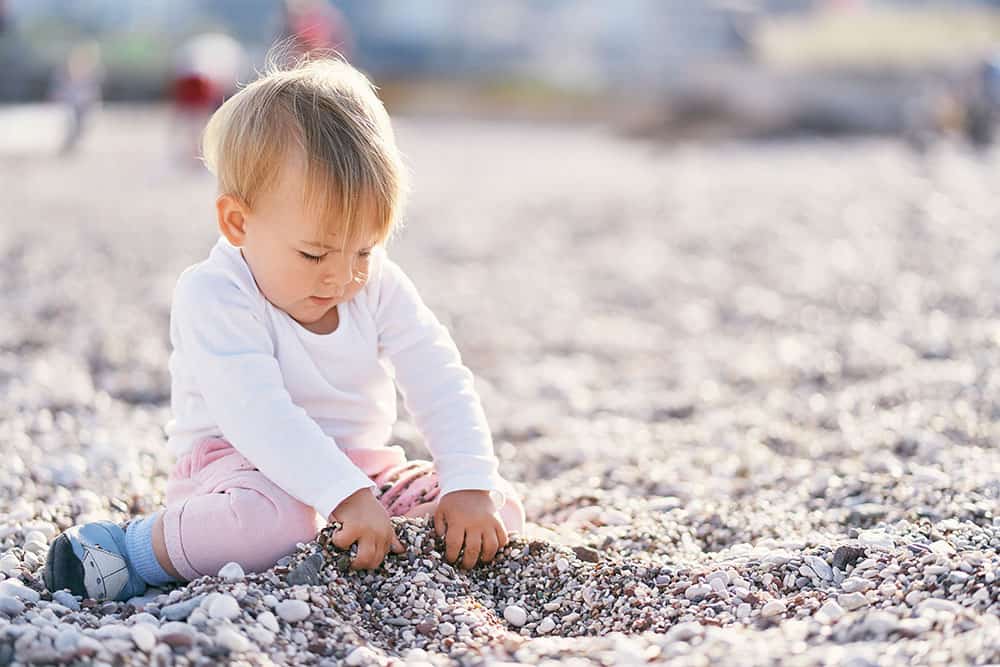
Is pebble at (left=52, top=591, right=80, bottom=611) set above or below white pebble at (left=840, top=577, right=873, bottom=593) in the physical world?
below

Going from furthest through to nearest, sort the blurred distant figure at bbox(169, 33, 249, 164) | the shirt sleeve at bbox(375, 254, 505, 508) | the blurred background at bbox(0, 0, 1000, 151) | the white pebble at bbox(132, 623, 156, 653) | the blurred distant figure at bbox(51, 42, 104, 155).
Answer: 1. the blurred background at bbox(0, 0, 1000, 151)
2. the blurred distant figure at bbox(51, 42, 104, 155)
3. the blurred distant figure at bbox(169, 33, 249, 164)
4. the shirt sleeve at bbox(375, 254, 505, 508)
5. the white pebble at bbox(132, 623, 156, 653)

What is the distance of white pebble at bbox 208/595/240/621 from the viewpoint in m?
1.91

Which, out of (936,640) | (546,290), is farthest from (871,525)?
(546,290)

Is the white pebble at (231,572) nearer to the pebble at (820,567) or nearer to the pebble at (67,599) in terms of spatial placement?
the pebble at (67,599)

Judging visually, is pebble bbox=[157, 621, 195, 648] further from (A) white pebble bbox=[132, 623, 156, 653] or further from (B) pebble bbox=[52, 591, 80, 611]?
(B) pebble bbox=[52, 591, 80, 611]

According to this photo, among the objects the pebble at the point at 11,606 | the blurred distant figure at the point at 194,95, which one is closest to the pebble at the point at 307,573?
the pebble at the point at 11,606

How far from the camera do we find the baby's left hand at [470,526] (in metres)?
2.26

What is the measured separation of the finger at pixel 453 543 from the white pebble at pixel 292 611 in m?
0.34

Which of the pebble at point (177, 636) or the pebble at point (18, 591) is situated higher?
the pebble at point (177, 636)

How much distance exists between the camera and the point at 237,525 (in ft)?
7.14

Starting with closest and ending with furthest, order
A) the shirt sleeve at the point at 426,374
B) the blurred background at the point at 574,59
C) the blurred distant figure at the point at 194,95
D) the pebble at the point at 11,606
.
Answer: the pebble at the point at 11,606 < the shirt sleeve at the point at 426,374 < the blurred distant figure at the point at 194,95 < the blurred background at the point at 574,59

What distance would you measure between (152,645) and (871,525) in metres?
1.48

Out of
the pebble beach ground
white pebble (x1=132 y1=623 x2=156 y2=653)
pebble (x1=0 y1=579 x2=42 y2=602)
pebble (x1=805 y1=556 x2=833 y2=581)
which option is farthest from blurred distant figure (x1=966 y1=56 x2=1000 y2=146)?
white pebble (x1=132 y1=623 x2=156 y2=653)

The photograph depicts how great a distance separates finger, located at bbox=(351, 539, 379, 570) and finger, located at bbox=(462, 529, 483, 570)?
186 mm
